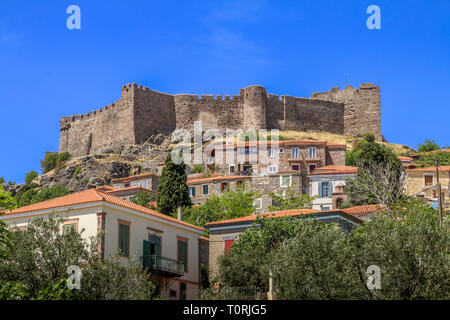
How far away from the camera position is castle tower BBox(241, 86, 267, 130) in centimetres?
9788

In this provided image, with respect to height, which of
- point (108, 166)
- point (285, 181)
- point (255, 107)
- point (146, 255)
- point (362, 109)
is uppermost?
point (362, 109)

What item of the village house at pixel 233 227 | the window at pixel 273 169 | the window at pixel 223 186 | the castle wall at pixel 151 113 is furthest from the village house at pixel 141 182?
the village house at pixel 233 227

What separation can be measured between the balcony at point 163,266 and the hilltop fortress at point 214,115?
60.5 meters

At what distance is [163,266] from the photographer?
32688 millimetres

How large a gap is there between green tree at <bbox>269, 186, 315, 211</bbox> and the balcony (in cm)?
2213

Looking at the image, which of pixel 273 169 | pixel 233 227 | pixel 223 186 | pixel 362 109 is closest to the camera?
pixel 233 227

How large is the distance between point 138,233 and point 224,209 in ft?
74.9

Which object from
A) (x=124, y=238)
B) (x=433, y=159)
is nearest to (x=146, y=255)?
(x=124, y=238)

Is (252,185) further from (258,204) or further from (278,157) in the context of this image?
(278,157)

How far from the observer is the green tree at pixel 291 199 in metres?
55.9

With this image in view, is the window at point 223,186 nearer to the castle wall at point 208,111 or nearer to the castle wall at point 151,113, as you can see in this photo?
the castle wall at point 151,113
